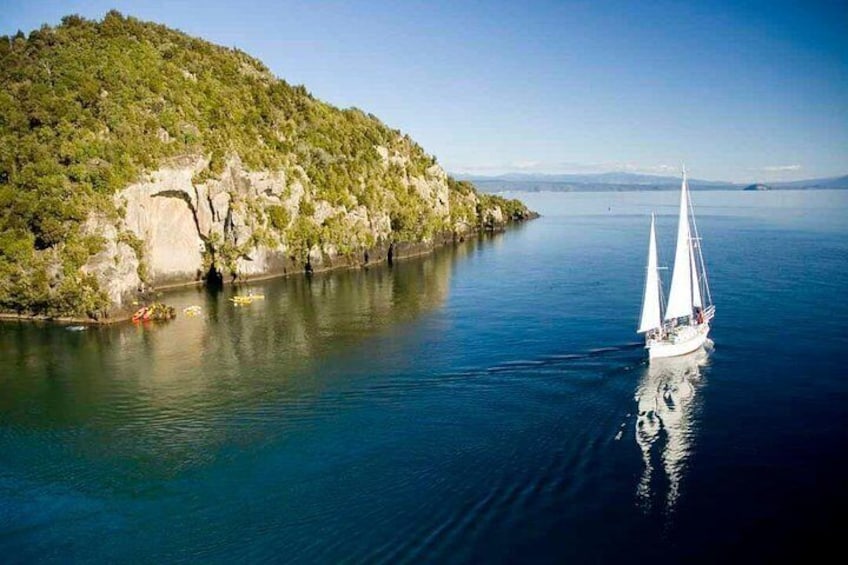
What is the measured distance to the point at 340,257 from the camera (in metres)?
116

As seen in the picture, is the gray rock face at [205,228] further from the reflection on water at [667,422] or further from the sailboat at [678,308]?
the reflection on water at [667,422]

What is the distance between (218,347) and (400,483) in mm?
35058

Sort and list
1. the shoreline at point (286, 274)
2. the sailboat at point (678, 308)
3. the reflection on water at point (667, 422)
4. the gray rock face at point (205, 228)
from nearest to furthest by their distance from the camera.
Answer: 1. the reflection on water at point (667, 422)
2. the sailboat at point (678, 308)
3. the shoreline at point (286, 274)
4. the gray rock face at point (205, 228)

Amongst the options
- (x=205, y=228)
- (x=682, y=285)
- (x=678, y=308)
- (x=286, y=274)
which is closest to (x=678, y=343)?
(x=678, y=308)

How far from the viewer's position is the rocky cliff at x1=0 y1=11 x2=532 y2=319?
244 ft

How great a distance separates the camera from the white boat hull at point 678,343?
5259cm

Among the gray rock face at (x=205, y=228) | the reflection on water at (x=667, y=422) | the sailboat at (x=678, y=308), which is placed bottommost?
the reflection on water at (x=667, y=422)

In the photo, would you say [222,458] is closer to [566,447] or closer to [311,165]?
[566,447]

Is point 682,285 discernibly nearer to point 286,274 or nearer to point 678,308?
point 678,308

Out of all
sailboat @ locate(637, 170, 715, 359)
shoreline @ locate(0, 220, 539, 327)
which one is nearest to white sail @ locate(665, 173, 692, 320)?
sailboat @ locate(637, 170, 715, 359)

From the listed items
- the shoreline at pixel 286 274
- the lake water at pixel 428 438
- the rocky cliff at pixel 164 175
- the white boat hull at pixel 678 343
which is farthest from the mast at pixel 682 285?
the rocky cliff at pixel 164 175

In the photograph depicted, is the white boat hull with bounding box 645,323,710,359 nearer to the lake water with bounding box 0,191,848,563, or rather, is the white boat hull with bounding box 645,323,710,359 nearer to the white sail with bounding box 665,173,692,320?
the lake water with bounding box 0,191,848,563

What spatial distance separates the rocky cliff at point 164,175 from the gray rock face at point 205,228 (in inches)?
8.8

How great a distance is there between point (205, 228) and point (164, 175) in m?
11.8
